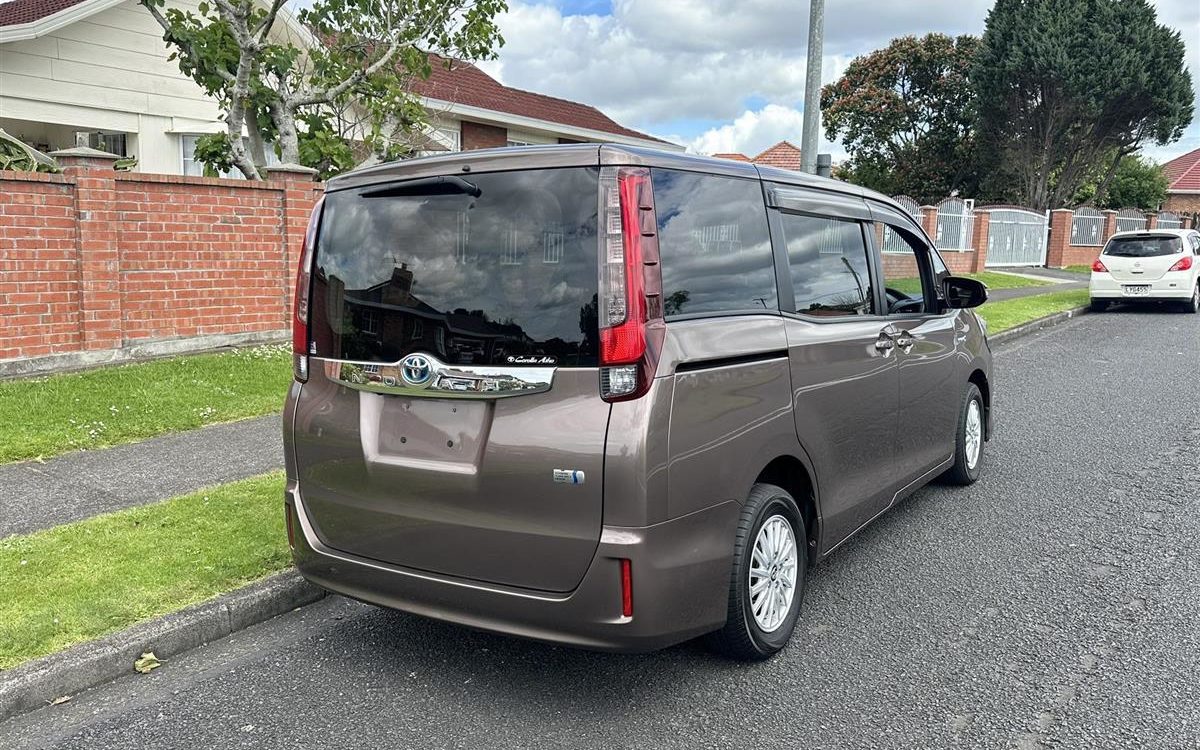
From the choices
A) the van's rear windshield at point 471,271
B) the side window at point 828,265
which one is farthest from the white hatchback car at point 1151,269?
the van's rear windshield at point 471,271

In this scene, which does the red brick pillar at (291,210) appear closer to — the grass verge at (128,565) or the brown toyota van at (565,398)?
the grass verge at (128,565)

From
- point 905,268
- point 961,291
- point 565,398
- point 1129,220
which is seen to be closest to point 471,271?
point 565,398

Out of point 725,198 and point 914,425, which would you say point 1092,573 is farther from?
point 725,198

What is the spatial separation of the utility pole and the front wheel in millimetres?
4468

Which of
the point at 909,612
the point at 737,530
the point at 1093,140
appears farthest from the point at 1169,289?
the point at 1093,140

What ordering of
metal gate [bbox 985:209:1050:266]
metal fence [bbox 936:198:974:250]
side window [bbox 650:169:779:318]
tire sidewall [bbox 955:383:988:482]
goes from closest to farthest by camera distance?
side window [bbox 650:169:779:318], tire sidewall [bbox 955:383:988:482], metal fence [bbox 936:198:974:250], metal gate [bbox 985:209:1050:266]

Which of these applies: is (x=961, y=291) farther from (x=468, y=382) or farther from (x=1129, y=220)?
(x=1129, y=220)

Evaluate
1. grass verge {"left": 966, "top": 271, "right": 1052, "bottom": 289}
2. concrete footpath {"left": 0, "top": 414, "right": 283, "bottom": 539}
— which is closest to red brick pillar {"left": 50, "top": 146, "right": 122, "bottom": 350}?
concrete footpath {"left": 0, "top": 414, "right": 283, "bottom": 539}

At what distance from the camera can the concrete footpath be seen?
5.08 metres

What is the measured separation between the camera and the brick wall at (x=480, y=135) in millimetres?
20000

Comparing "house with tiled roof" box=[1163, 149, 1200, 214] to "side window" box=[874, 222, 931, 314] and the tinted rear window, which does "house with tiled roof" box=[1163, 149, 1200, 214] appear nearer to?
the tinted rear window

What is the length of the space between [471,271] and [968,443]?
13.3ft

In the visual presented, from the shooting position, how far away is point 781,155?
165 feet

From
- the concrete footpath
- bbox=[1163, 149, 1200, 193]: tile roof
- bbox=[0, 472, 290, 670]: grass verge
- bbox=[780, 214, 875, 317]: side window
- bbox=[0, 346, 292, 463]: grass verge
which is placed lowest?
bbox=[0, 472, 290, 670]: grass verge
